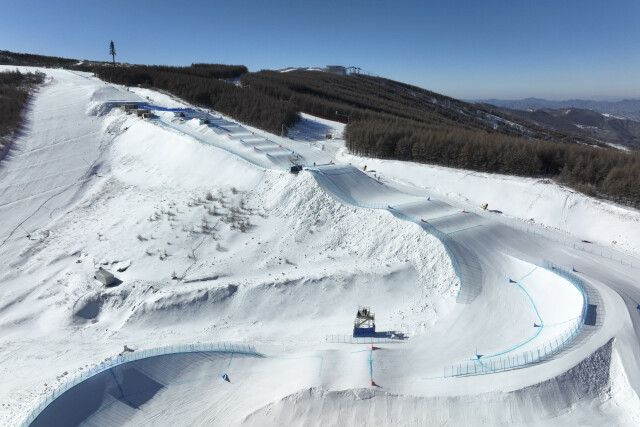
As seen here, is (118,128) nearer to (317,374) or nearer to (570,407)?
(317,374)

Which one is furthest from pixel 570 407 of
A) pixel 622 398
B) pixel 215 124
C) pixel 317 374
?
pixel 215 124

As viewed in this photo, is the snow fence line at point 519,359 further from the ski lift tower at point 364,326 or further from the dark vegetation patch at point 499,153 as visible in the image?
the dark vegetation patch at point 499,153

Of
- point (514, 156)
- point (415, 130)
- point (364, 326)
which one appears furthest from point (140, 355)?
point (415, 130)

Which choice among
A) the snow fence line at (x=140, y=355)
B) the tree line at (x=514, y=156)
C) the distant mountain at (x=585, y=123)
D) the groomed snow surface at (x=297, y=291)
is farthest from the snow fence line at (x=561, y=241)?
the distant mountain at (x=585, y=123)

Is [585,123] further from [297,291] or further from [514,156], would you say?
[297,291]

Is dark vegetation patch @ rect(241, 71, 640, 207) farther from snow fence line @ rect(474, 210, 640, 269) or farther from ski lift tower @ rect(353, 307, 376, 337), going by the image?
ski lift tower @ rect(353, 307, 376, 337)
